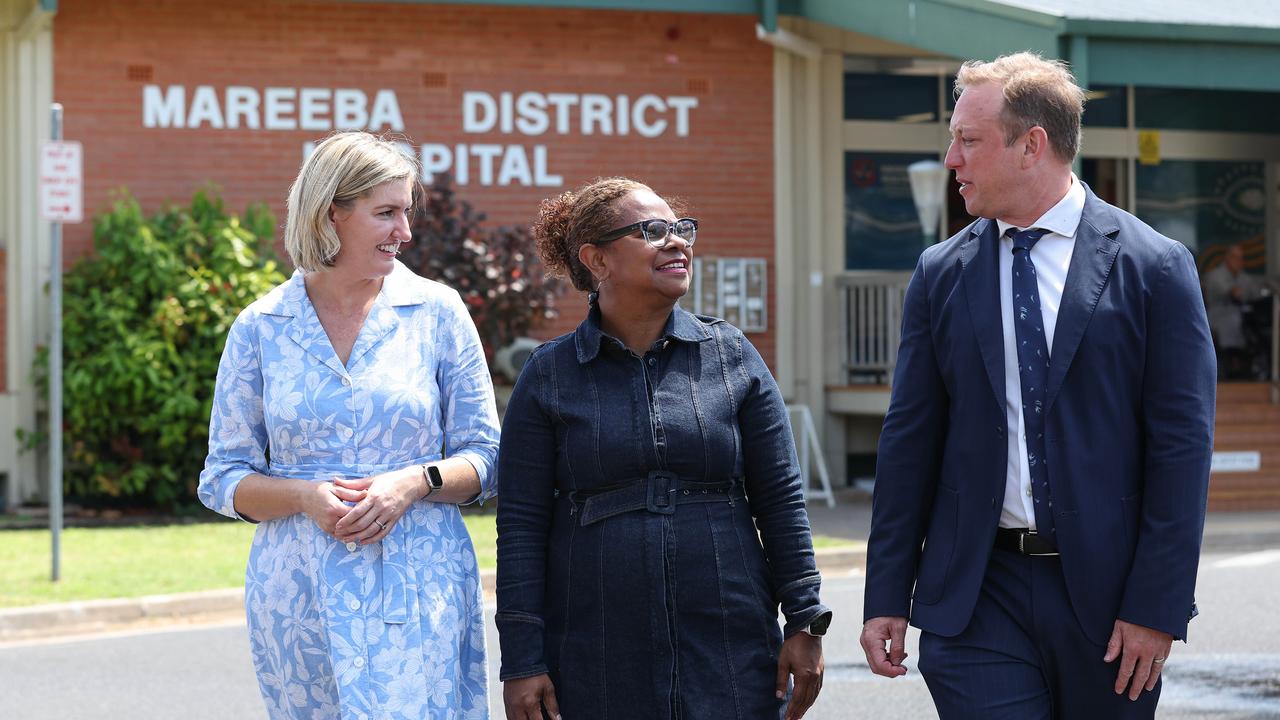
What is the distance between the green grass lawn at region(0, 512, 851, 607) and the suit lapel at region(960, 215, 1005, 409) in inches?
268

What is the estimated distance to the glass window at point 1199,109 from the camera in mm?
18438

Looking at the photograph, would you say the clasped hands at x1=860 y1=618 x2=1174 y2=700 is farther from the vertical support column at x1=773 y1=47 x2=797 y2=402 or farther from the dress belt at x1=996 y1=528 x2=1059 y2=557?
the vertical support column at x1=773 y1=47 x2=797 y2=402

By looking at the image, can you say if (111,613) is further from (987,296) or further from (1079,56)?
(1079,56)

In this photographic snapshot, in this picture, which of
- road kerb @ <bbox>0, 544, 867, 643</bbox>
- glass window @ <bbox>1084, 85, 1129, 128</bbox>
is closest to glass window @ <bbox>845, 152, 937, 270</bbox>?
glass window @ <bbox>1084, 85, 1129, 128</bbox>

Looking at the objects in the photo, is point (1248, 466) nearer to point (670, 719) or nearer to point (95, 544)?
point (95, 544)

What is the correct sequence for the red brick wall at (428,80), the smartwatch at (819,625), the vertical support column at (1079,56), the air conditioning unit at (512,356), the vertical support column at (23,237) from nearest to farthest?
the smartwatch at (819,625) → the vertical support column at (1079,56) → the air conditioning unit at (512,356) → the vertical support column at (23,237) → the red brick wall at (428,80)

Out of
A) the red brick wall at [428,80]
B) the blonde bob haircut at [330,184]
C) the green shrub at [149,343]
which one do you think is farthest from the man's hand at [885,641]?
the red brick wall at [428,80]

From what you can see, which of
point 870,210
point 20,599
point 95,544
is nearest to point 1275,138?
point 870,210

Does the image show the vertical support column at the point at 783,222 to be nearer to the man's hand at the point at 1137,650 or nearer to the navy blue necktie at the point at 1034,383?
the navy blue necktie at the point at 1034,383

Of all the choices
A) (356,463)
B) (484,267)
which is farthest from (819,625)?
(484,267)

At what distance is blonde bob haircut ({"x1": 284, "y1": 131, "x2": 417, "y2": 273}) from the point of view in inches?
161

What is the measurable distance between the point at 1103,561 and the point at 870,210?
14.2 meters

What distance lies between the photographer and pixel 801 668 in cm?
384

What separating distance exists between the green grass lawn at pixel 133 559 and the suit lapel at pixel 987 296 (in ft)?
22.4
